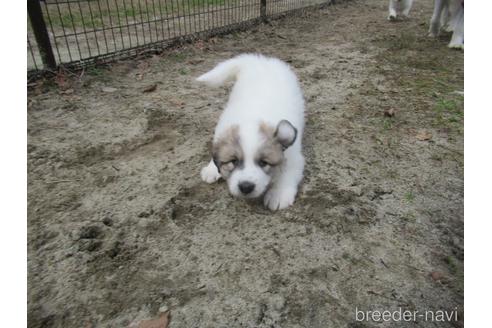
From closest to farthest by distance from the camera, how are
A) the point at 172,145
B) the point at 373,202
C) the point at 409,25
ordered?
1. the point at 373,202
2. the point at 172,145
3. the point at 409,25

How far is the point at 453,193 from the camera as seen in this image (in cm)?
266

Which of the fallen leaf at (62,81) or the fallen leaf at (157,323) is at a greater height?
the fallen leaf at (62,81)

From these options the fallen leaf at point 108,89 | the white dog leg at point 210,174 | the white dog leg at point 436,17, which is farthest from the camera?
the white dog leg at point 436,17

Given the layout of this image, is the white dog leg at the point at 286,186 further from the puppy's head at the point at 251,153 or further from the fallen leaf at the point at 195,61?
the fallen leaf at the point at 195,61

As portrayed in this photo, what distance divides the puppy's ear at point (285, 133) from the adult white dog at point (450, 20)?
467 centimetres

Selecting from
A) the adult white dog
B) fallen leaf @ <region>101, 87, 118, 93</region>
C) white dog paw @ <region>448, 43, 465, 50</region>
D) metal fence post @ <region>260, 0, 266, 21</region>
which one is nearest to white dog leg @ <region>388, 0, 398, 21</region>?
the adult white dog

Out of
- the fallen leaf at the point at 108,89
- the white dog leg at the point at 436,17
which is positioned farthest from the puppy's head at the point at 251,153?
the white dog leg at the point at 436,17

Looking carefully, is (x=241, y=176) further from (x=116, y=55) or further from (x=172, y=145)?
(x=116, y=55)

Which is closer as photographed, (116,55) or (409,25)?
(116,55)

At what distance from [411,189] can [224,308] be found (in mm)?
1729

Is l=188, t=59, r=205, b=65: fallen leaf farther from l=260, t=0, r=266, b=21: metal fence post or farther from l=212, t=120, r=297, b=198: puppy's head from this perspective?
l=212, t=120, r=297, b=198: puppy's head

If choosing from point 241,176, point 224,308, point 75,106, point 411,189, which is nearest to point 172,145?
point 241,176

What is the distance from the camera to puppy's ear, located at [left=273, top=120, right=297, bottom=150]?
7.65 ft

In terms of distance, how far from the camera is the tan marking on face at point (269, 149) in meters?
2.30
